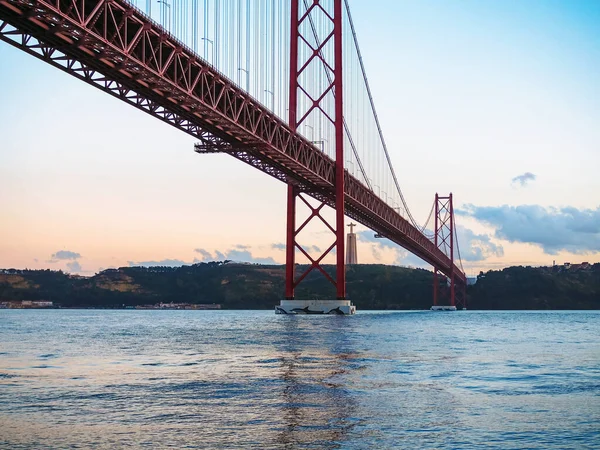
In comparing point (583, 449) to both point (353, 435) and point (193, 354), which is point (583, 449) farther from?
point (193, 354)

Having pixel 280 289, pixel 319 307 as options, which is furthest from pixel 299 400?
pixel 280 289

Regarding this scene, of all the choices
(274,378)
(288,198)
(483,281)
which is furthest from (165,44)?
(483,281)

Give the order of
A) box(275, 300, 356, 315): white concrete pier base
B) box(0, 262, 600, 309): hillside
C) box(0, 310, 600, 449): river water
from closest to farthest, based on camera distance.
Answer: box(0, 310, 600, 449): river water, box(275, 300, 356, 315): white concrete pier base, box(0, 262, 600, 309): hillside

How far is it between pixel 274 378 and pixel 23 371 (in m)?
5.47

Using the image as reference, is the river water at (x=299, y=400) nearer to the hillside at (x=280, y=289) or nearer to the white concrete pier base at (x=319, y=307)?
the white concrete pier base at (x=319, y=307)

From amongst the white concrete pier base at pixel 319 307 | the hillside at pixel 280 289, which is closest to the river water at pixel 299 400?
the white concrete pier base at pixel 319 307

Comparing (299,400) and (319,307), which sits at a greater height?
(319,307)

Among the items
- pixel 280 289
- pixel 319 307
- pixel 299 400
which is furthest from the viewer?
pixel 280 289

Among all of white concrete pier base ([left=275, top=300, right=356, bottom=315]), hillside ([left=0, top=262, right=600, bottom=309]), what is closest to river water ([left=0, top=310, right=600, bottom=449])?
white concrete pier base ([left=275, top=300, right=356, bottom=315])

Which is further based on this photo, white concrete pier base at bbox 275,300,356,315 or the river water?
white concrete pier base at bbox 275,300,356,315

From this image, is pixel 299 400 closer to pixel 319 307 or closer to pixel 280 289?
pixel 319 307

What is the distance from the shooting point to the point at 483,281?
486 feet

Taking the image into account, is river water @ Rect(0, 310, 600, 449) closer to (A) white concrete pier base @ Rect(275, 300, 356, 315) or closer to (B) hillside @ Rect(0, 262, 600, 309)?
(A) white concrete pier base @ Rect(275, 300, 356, 315)

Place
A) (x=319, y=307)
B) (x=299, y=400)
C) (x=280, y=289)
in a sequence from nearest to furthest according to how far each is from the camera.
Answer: (x=299, y=400)
(x=319, y=307)
(x=280, y=289)
